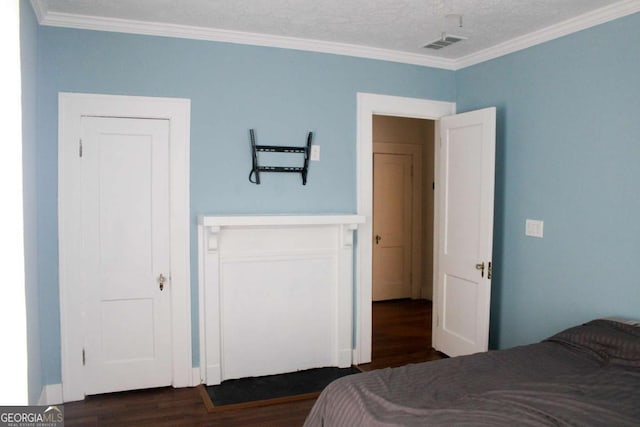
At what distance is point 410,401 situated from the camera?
206cm

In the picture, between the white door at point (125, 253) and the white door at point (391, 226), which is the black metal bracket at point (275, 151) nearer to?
the white door at point (125, 253)

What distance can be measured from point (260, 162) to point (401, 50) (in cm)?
154

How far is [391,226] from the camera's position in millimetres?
6391

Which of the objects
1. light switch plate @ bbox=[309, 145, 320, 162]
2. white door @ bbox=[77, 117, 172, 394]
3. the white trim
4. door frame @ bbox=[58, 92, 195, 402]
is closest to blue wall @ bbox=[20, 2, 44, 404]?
door frame @ bbox=[58, 92, 195, 402]

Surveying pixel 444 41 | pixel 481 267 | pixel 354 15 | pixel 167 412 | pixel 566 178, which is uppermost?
pixel 354 15

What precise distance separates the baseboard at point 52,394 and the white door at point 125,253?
17cm

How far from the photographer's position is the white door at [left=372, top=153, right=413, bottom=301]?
632 cm

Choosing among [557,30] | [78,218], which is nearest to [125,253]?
[78,218]

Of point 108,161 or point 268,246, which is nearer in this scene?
point 108,161

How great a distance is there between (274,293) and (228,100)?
1537 mm

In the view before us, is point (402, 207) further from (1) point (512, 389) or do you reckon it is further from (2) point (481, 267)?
(1) point (512, 389)

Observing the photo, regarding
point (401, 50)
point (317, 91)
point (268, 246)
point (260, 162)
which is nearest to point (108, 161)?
point (260, 162)

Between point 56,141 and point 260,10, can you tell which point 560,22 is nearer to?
point 260,10

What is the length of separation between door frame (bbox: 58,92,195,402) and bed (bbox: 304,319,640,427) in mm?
1562
